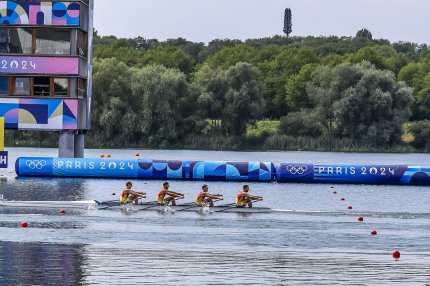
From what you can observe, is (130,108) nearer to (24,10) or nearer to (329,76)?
(329,76)

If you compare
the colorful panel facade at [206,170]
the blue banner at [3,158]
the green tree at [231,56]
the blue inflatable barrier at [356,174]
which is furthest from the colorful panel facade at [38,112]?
the green tree at [231,56]

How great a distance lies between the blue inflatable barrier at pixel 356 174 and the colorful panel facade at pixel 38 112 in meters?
14.5

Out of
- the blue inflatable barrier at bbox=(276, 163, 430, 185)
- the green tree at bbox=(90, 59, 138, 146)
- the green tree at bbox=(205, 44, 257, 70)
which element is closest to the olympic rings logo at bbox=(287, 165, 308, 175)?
the blue inflatable barrier at bbox=(276, 163, 430, 185)

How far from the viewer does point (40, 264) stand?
119 feet

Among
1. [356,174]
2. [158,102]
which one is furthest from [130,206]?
[158,102]

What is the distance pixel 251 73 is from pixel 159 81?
11994 mm

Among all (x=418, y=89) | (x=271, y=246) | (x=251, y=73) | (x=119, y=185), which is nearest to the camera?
(x=271, y=246)

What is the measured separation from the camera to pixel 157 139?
127125mm

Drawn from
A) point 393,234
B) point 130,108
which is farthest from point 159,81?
point 393,234

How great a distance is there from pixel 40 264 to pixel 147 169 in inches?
1680

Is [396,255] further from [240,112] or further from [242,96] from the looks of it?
[240,112]

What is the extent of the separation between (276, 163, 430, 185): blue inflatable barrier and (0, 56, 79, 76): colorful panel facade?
51.3ft

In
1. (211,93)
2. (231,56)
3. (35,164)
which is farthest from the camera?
(231,56)

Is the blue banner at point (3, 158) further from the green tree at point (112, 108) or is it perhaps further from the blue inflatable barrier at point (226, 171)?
the green tree at point (112, 108)
